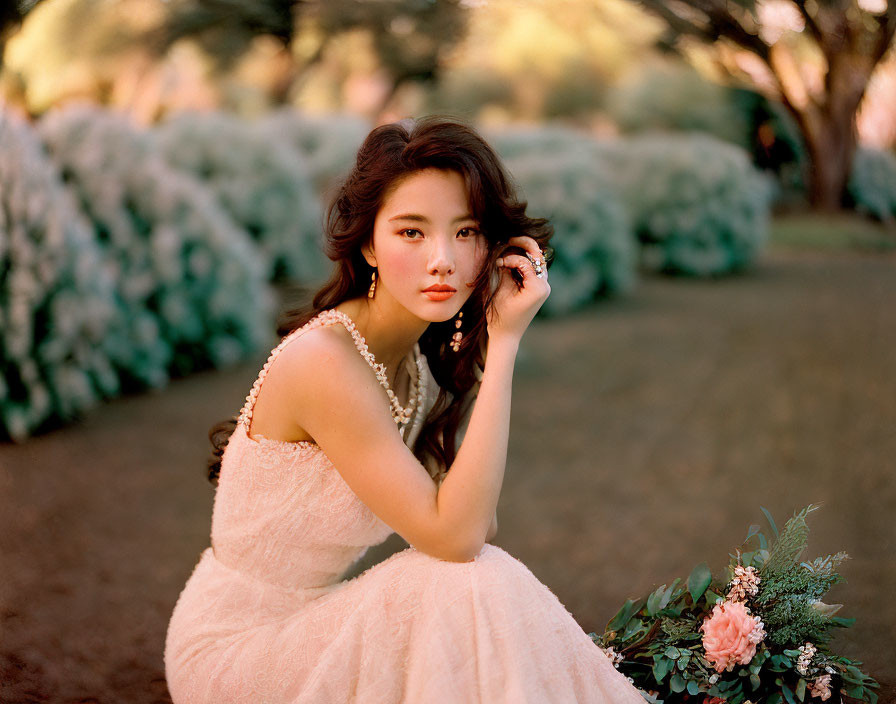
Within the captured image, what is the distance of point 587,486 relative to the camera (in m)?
4.14

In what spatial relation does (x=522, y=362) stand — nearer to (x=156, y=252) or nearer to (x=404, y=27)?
(x=156, y=252)

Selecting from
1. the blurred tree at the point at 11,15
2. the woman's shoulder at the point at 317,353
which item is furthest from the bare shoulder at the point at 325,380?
the blurred tree at the point at 11,15

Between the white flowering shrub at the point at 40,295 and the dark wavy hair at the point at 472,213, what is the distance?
9.03ft

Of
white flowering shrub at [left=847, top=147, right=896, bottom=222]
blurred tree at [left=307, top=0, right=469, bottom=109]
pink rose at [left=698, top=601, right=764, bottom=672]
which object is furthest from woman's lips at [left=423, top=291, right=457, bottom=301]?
blurred tree at [left=307, top=0, right=469, bottom=109]

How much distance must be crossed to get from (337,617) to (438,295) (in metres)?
0.64

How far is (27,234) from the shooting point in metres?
4.35

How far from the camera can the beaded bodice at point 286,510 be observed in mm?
1801

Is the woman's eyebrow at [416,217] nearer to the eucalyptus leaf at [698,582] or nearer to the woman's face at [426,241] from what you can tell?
the woman's face at [426,241]

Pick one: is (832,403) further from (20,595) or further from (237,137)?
(237,137)

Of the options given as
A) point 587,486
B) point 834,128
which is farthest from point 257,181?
point 834,128

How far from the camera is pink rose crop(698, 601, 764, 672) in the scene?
1.87 m

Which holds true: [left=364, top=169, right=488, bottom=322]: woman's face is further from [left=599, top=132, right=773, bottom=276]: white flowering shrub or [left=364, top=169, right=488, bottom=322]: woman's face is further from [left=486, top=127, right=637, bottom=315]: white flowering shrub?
[left=599, top=132, right=773, bottom=276]: white flowering shrub

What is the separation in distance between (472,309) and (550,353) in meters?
4.64

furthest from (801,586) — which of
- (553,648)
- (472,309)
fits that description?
(472,309)
